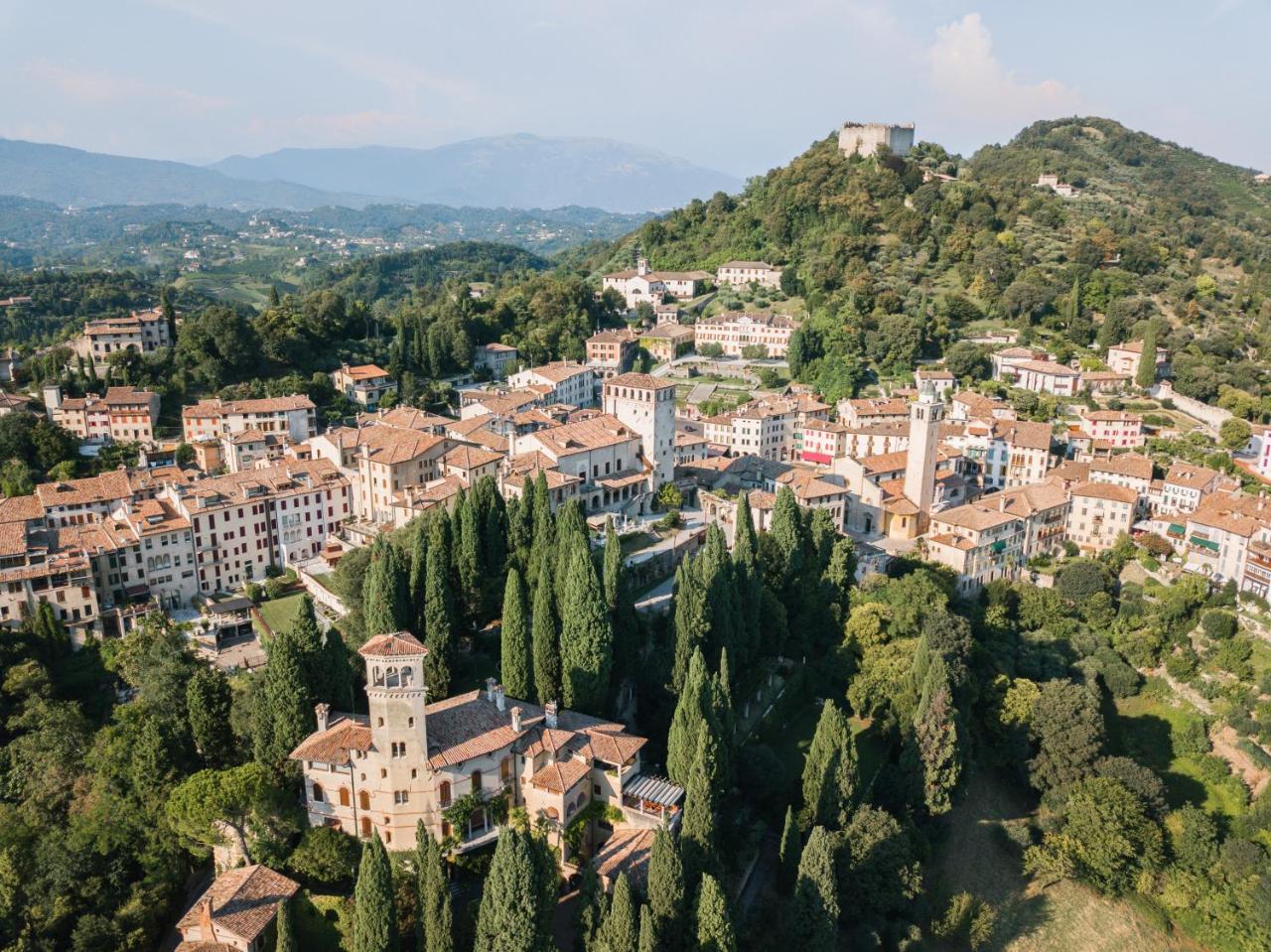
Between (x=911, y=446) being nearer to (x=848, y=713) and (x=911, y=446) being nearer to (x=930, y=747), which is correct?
(x=848, y=713)

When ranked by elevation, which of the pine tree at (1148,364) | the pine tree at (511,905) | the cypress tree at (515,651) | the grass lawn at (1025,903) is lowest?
the grass lawn at (1025,903)

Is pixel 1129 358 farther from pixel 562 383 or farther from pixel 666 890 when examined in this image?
pixel 666 890

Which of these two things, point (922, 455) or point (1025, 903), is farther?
point (922, 455)

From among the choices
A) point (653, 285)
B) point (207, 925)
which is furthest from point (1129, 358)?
point (207, 925)

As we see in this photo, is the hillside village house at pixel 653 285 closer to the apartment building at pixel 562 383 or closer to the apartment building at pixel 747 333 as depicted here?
the apartment building at pixel 747 333

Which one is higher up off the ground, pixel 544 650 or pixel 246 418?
pixel 246 418

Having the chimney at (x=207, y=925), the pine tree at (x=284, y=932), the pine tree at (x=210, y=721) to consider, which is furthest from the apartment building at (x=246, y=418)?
the pine tree at (x=284, y=932)
